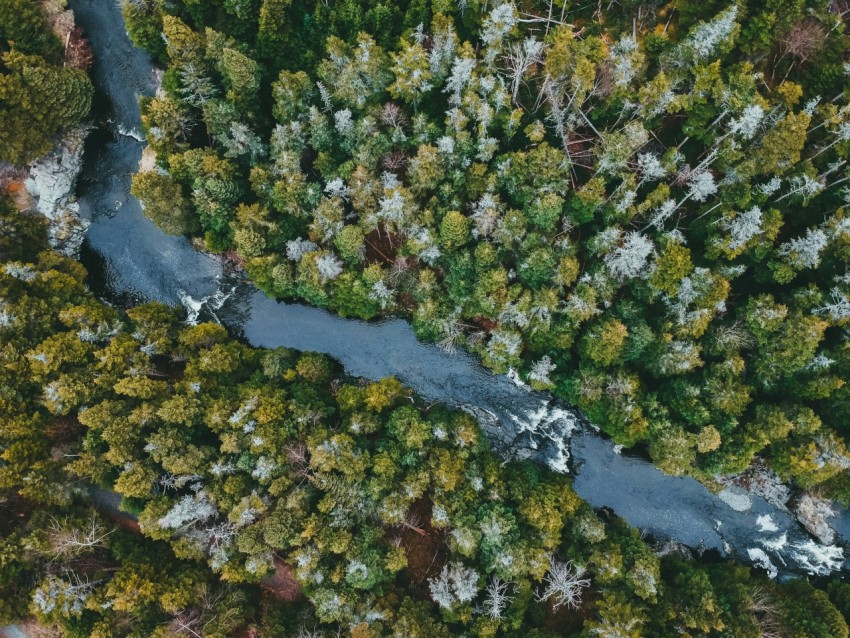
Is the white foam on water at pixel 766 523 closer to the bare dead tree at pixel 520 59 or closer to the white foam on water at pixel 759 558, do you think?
the white foam on water at pixel 759 558

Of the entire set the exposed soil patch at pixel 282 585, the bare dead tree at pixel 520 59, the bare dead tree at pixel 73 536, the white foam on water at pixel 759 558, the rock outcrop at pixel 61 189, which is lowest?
the exposed soil patch at pixel 282 585

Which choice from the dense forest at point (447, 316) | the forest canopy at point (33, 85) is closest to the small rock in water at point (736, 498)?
the dense forest at point (447, 316)

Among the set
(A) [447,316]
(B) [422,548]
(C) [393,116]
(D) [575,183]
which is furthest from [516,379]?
(C) [393,116]

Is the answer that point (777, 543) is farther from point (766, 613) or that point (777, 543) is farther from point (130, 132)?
Result: point (130, 132)

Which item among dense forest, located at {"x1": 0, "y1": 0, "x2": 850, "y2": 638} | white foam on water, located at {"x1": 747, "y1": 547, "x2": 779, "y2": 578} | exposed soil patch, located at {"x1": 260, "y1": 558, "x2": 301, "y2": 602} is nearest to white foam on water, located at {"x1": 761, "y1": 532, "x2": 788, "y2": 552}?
white foam on water, located at {"x1": 747, "y1": 547, "x2": 779, "y2": 578}

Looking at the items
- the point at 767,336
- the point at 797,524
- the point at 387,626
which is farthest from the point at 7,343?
the point at 797,524

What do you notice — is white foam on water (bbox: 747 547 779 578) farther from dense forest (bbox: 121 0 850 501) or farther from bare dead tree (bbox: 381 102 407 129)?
bare dead tree (bbox: 381 102 407 129)

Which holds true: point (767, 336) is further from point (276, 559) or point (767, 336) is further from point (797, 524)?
point (276, 559)
